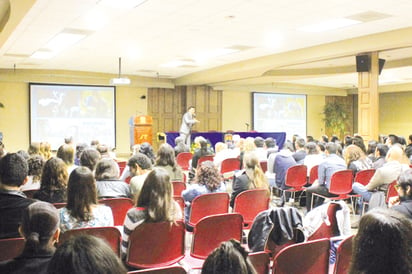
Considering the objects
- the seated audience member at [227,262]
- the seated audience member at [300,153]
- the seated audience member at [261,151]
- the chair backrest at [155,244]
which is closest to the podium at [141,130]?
the seated audience member at [261,151]

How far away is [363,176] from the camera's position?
5977mm

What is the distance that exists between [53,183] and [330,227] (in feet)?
7.76

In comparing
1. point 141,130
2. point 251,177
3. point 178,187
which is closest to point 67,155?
point 178,187

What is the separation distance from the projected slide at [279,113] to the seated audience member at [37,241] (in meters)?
16.4

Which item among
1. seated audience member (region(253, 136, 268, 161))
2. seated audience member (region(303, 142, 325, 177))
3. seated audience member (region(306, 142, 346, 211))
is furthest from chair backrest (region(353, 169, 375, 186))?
seated audience member (region(253, 136, 268, 161))

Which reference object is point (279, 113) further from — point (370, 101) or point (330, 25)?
point (330, 25)

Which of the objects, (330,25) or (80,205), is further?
(330,25)

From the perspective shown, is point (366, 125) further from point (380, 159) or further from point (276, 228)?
point (276, 228)

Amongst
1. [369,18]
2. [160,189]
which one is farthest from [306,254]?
[369,18]

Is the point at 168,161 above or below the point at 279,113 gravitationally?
below

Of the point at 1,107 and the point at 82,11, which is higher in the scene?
the point at 82,11

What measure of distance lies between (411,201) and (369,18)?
4580 mm

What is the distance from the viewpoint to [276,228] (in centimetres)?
291

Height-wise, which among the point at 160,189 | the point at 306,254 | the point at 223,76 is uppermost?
the point at 223,76
